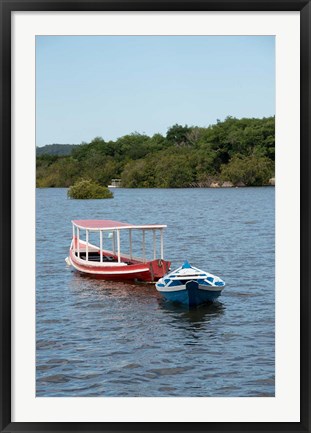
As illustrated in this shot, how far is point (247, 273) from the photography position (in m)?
16.5

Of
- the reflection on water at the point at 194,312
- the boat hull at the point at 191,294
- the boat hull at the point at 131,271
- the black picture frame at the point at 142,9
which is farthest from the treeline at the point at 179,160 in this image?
the black picture frame at the point at 142,9

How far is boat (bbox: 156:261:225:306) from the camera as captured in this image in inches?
436

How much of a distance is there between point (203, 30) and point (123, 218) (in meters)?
26.6

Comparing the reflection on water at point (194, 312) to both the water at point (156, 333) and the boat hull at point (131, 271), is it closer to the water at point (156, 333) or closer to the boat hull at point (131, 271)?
→ the water at point (156, 333)

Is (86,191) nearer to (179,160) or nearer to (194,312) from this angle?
(179,160)

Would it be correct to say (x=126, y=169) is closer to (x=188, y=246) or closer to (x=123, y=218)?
(x=123, y=218)

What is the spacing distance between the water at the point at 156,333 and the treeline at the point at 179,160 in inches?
1013

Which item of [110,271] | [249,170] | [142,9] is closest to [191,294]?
[110,271]

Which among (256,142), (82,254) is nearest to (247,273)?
(82,254)

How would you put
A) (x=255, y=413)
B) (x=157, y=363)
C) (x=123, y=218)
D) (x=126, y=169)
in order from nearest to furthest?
(x=255, y=413), (x=157, y=363), (x=123, y=218), (x=126, y=169)

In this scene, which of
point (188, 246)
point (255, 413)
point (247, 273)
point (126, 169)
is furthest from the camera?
point (126, 169)

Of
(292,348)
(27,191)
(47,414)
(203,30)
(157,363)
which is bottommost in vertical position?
(157,363)

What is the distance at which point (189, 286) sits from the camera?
433 inches

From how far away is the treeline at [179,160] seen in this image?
155 feet
